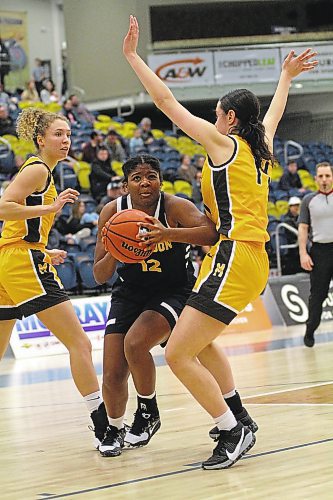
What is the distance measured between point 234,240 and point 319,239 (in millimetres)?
6081

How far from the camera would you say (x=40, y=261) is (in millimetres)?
5402

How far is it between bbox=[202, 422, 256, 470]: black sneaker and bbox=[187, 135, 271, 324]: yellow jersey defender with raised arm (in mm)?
562

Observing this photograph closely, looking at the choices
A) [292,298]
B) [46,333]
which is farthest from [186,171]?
[46,333]

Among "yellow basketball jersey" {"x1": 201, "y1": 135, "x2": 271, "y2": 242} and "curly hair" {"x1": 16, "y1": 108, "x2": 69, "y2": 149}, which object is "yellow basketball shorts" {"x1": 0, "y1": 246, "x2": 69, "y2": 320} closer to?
"curly hair" {"x1": 16, "y1": 108, "x2": 69, "y2": 149}

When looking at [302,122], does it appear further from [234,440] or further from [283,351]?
[234,440]

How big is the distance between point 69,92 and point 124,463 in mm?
21860


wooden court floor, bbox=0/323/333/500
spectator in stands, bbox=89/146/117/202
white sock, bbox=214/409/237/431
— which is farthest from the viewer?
spectator in stands, bbox=89/146/117/202

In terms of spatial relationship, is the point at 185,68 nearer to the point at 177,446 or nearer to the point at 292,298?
the point at 292,298

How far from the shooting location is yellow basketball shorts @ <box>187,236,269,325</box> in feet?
14.9

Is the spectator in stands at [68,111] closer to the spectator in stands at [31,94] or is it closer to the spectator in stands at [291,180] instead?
the spectator in stands at [31,94]

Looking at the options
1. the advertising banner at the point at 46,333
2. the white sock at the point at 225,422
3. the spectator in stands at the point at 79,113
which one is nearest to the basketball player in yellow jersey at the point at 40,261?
the white sock at the point at 225,422

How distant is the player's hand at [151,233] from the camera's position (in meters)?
4.54

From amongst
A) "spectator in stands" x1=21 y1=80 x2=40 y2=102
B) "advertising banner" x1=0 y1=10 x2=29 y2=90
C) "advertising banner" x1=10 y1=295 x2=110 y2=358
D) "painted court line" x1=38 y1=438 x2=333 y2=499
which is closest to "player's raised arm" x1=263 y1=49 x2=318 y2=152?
"painted court line" x1=38 y1=438 x2=333 y2=499

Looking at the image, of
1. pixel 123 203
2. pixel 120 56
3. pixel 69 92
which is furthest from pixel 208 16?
pixel 123 203
